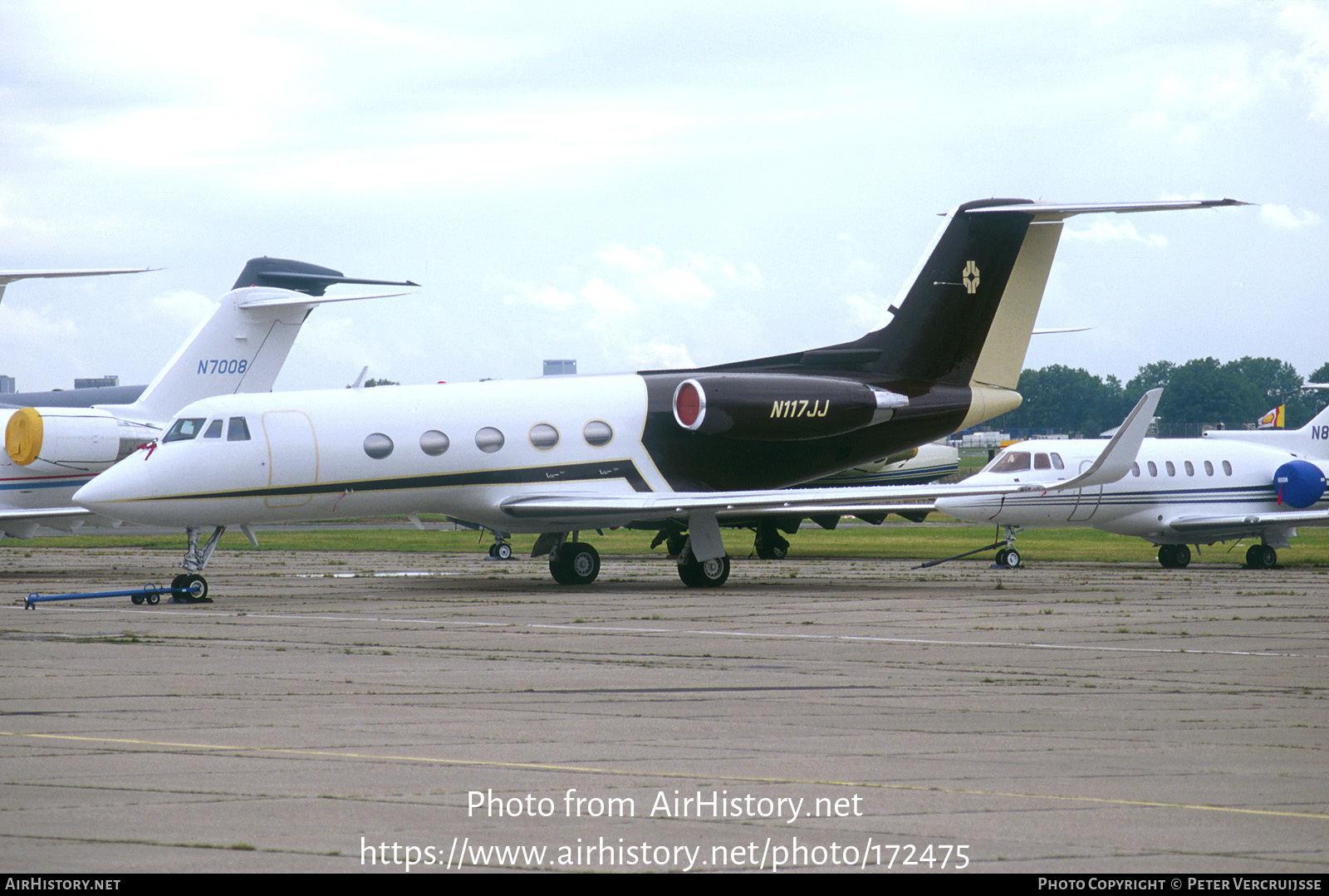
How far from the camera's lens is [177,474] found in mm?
20719

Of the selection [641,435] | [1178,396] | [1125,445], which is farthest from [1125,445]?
[1178,396]

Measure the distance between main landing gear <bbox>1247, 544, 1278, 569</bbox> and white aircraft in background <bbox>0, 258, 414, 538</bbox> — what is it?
18849mm

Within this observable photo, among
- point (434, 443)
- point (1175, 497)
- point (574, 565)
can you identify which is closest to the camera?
point (434, 443)

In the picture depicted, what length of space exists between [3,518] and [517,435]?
30.2 feet

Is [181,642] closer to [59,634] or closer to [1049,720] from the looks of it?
[59,634]

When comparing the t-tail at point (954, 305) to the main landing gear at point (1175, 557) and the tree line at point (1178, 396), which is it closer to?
the main landing gear at point (1175, 557)

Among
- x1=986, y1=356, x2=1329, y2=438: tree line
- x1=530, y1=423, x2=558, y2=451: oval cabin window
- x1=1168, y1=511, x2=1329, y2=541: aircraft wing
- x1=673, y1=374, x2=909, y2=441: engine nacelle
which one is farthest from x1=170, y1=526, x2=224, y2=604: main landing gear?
x1=986, y1=356, x2=1329, y2=438: tree line

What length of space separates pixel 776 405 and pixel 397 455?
623 cm

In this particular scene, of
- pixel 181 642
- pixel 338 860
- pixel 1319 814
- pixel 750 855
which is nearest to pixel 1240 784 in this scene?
pixel 1319 814

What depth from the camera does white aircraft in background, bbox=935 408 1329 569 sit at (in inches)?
1142

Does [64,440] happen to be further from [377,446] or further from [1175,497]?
[1175,497]

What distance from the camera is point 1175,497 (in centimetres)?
3108

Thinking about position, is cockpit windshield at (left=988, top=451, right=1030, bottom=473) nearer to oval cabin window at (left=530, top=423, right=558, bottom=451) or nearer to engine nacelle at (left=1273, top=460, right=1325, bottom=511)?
engine nacelle at (left=1273, top=460, right=1325, bottom=511)

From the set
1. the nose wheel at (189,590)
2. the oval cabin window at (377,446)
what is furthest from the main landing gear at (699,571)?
the nose wheel at (189,590)
